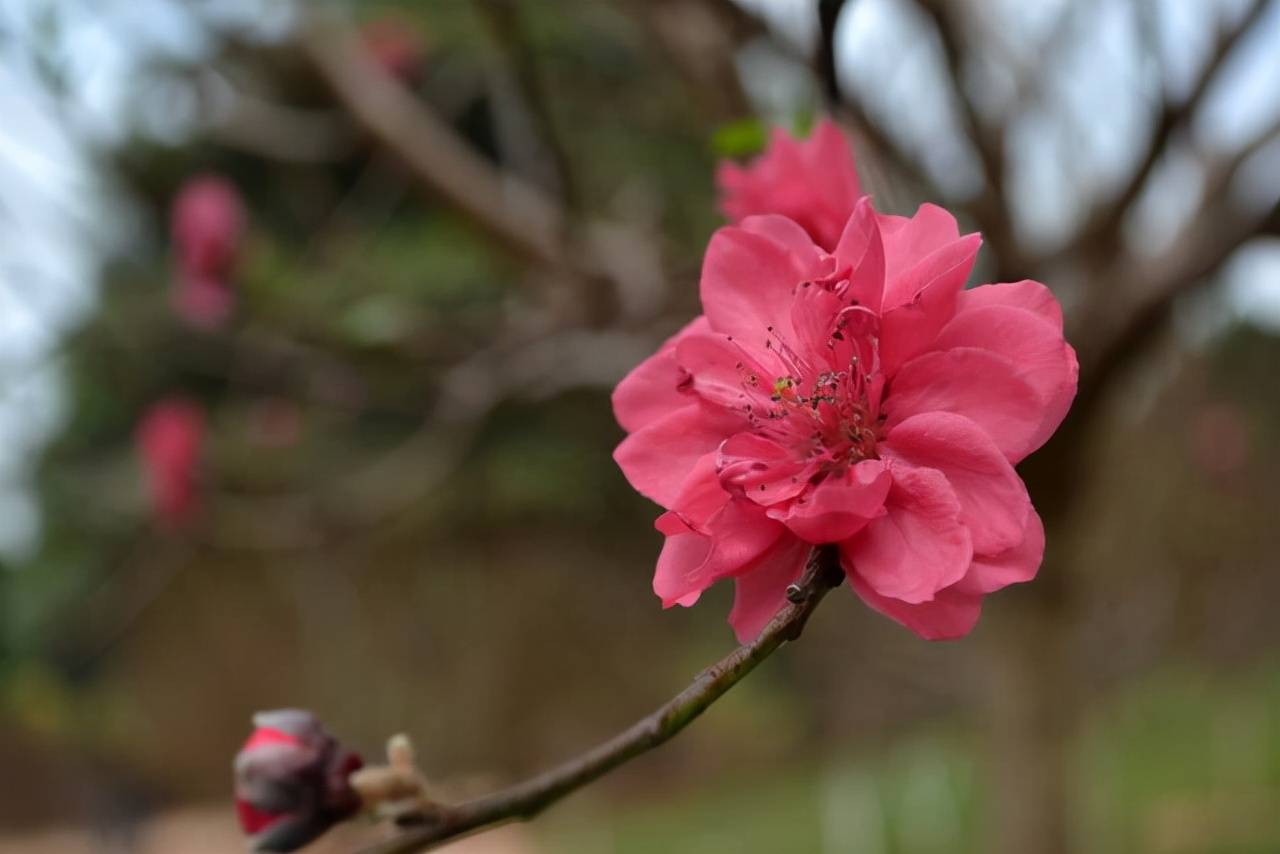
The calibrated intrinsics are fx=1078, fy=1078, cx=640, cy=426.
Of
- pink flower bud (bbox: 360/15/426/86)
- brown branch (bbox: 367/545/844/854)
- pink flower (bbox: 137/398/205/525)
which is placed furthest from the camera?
pink flower bud (bbox: 360/15/426/86)

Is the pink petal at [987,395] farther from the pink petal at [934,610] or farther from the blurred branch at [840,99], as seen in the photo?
the blurred branch at [840,99]

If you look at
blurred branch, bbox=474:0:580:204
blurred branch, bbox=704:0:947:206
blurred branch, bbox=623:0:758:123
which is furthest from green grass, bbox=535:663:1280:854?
blurred branch, bbox=474:0:580:204

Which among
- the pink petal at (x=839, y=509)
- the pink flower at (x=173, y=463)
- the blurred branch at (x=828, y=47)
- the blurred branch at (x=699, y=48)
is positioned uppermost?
the pink flower at (x=173, y=463)

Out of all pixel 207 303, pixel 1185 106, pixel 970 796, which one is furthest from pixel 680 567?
pixel 970 796

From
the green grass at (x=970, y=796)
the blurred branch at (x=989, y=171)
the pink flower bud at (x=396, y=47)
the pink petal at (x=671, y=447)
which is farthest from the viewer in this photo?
the green grass at (x=970, y=796)

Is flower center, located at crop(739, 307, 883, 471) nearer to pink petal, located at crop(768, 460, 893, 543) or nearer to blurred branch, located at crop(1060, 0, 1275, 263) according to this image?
pink petal, located at crop(768, 460, 893, 543)

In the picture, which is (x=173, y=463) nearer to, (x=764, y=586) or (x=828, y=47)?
(x=828, y=47)

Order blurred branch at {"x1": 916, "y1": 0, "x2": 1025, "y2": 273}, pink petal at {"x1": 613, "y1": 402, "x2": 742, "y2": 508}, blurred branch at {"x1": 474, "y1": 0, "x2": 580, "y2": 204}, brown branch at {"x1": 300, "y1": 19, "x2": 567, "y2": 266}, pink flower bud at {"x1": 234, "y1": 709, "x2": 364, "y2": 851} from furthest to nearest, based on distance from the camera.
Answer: brown branch at {"x1": 300, "y1": 19, "x2": 567, "y2": 266}, blurred branch at {"x1": 916, "y1": 0, "x2": 1025, "y2": 273}, blurred branch at {"x1": 474, "y1": 0, "x2": 580, "y2": 204}, pink flower bud at {"x1": 234, "y1": 709, "x2": 364, "y2": 851}, pink petal at {"x1": 613, "y1": 402, "x2": 742, "y2": 508}

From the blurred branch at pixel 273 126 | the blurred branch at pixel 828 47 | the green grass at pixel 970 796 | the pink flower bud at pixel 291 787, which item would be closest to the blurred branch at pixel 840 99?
the blurred branch at pixel 828 47
